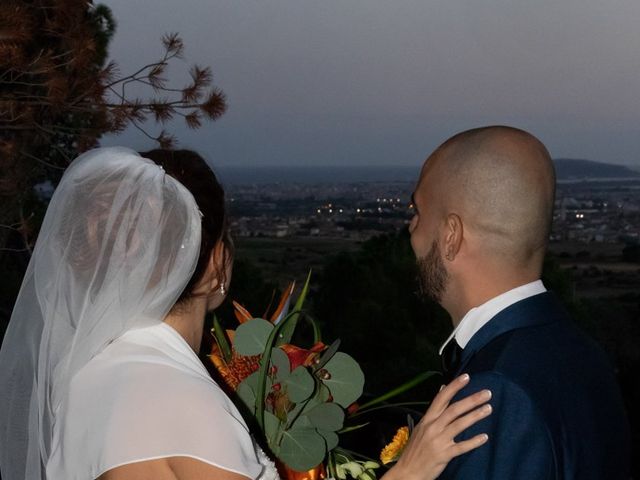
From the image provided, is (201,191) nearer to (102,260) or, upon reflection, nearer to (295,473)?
(102,260)

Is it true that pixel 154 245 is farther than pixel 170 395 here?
Yes

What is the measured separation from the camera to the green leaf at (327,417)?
213cm

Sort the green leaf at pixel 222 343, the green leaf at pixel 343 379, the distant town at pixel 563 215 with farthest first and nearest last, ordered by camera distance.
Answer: the distant town at pixel 563 215 → the green leaf at pixel 222 343 → the green leaf at pixel 343 379

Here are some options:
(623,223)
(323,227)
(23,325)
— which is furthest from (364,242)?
(23,325)

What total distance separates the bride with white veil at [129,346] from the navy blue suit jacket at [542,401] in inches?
1.6

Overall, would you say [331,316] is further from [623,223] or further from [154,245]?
[154,245]

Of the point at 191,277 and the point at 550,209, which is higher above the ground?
the point at 550,209

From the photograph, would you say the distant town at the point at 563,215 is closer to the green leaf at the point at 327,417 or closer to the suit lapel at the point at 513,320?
the green leaf at the point at 327,417

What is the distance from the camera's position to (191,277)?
75.5 inches

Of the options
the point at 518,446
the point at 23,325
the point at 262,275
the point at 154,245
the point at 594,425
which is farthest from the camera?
the point at 262,275

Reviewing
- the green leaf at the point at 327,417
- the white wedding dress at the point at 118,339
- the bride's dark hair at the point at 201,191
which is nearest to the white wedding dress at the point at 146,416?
the white wedding dress at the point at 118,339

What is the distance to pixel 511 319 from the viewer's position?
176cm

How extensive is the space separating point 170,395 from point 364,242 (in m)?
7.79

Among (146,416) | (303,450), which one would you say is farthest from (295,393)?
(146,416)
